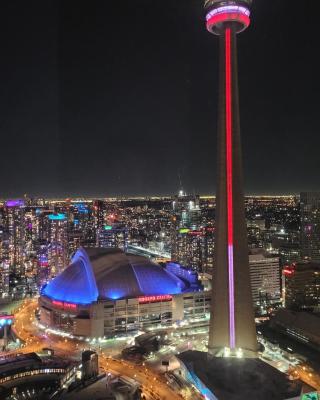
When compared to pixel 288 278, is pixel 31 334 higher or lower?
lower

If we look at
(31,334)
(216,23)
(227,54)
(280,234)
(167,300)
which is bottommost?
(31,334)

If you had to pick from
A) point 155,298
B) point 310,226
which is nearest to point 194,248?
point 310,226

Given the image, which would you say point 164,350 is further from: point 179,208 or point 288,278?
point 179,208

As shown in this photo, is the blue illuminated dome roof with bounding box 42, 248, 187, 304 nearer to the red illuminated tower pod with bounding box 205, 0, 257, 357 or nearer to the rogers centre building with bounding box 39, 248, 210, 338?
the rogers centre building with bounding box 39, 248, 210, 338

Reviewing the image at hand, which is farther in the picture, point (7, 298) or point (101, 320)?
point (7, 298)

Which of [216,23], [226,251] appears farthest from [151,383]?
[216,23]

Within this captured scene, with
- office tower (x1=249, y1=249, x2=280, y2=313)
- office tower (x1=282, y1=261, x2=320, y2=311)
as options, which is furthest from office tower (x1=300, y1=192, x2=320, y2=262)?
office tower (x1=282, y1=261, x2=320, y2=311)
